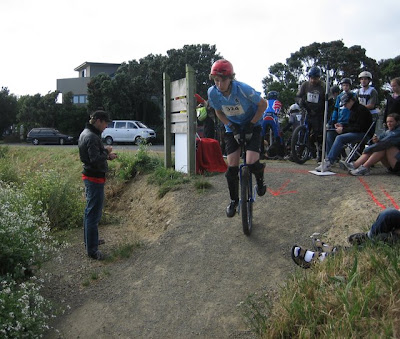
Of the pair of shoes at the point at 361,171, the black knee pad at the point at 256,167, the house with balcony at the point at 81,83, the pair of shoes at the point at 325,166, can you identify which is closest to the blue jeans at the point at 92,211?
the black knee pad at the point at 256,167

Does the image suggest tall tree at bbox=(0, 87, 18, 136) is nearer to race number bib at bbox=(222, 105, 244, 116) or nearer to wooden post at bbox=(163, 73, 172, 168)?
wooden post at bbox=(163, 73, 172, 168)

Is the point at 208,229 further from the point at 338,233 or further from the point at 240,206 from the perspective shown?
the point at 338,233

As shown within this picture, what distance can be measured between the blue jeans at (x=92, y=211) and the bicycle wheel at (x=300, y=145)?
453cm

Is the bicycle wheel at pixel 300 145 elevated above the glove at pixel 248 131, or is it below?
below

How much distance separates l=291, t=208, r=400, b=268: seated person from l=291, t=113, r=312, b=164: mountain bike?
4621 mm

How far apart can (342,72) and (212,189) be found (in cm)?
2723

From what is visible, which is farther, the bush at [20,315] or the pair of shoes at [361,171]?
the pair of shoes at [361,171]

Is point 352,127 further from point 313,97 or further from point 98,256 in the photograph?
point 98,256

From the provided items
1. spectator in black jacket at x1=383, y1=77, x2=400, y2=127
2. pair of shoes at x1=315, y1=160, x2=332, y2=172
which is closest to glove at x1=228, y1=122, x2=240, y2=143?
pair of shoes at x1=315, y1=160, x2=332, y2=172

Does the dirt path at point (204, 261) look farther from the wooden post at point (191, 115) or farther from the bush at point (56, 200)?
the wooden post at point (191, 115)

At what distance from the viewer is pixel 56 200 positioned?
7.28 meters

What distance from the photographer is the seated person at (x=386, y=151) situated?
6539mm

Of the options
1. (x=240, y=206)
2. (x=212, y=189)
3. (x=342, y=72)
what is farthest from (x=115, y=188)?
(x=342, y=72)

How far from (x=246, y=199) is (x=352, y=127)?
380 cm
